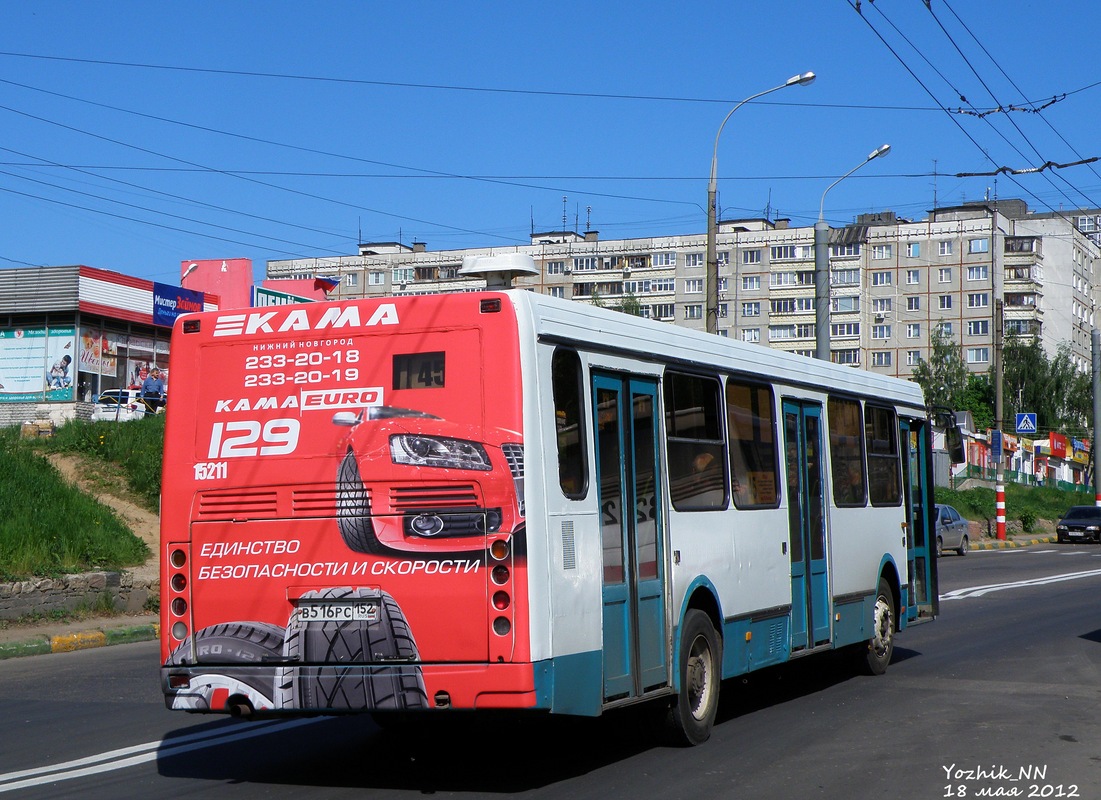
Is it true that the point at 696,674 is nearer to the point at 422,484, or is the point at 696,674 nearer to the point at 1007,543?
the point at 422,484

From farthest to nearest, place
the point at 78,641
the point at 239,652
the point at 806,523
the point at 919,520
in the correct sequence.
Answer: the point at 78,641
the point at 919,520
the point at 806,523
the point at 239,652

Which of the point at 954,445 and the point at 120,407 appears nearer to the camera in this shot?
the point at 954,445

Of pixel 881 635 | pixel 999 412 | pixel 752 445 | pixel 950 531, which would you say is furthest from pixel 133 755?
pixel 999 412

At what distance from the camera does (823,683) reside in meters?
12.3

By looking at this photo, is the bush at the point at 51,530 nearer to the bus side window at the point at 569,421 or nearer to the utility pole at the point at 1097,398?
the bus side window at the point at 569,421

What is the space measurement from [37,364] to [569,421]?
38.4m

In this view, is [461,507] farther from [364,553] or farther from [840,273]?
[840,273]

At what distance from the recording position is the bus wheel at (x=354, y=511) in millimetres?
7266

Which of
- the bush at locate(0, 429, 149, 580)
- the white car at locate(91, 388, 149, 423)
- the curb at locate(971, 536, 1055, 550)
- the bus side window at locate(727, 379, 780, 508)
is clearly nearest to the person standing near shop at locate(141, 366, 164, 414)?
the white car at locate(91, 388, 149, 423)

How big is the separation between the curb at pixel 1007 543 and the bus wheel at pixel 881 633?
33.5 metres

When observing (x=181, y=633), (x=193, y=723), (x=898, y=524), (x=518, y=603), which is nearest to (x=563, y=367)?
(x=518, y=603)

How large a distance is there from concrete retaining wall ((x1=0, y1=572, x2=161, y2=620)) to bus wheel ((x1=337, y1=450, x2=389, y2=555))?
1099cm

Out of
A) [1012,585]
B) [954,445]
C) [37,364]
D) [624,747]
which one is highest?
[37,364]

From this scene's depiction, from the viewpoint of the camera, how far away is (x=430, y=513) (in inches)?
283
